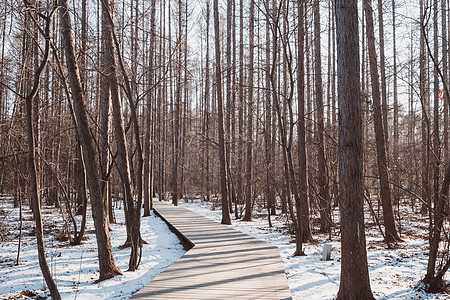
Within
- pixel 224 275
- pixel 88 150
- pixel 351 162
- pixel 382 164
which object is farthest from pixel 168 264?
pixel 382 164

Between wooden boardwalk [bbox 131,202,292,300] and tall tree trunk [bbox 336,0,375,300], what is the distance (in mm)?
939

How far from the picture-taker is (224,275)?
521 centimetres

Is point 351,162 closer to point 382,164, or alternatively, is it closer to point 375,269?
point 375,269

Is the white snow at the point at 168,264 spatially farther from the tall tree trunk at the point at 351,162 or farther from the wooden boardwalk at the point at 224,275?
the tall tree trunk at the point at 351,162

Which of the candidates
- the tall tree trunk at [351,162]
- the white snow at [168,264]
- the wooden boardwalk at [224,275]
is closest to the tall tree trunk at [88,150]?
the white snow at [168,264]

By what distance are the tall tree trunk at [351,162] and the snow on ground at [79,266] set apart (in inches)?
138

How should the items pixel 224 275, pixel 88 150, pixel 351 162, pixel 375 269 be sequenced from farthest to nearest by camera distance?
pixel 375 269, pixel 88 150, pixel 224 275, pixel 351 162

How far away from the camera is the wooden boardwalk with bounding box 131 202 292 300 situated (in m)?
4.32

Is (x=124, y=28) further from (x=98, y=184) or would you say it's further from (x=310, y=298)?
(x=310, y=298)

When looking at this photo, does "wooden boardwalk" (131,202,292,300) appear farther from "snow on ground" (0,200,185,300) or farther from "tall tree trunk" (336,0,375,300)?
"tall tree trunk" (336,0,375,300)

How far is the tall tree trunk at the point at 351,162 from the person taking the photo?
4.04 meters

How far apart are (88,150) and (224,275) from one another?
134 inches

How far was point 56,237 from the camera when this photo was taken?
991cm

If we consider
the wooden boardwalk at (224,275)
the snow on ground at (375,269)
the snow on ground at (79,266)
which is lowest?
the snow on ground at (79,266)
